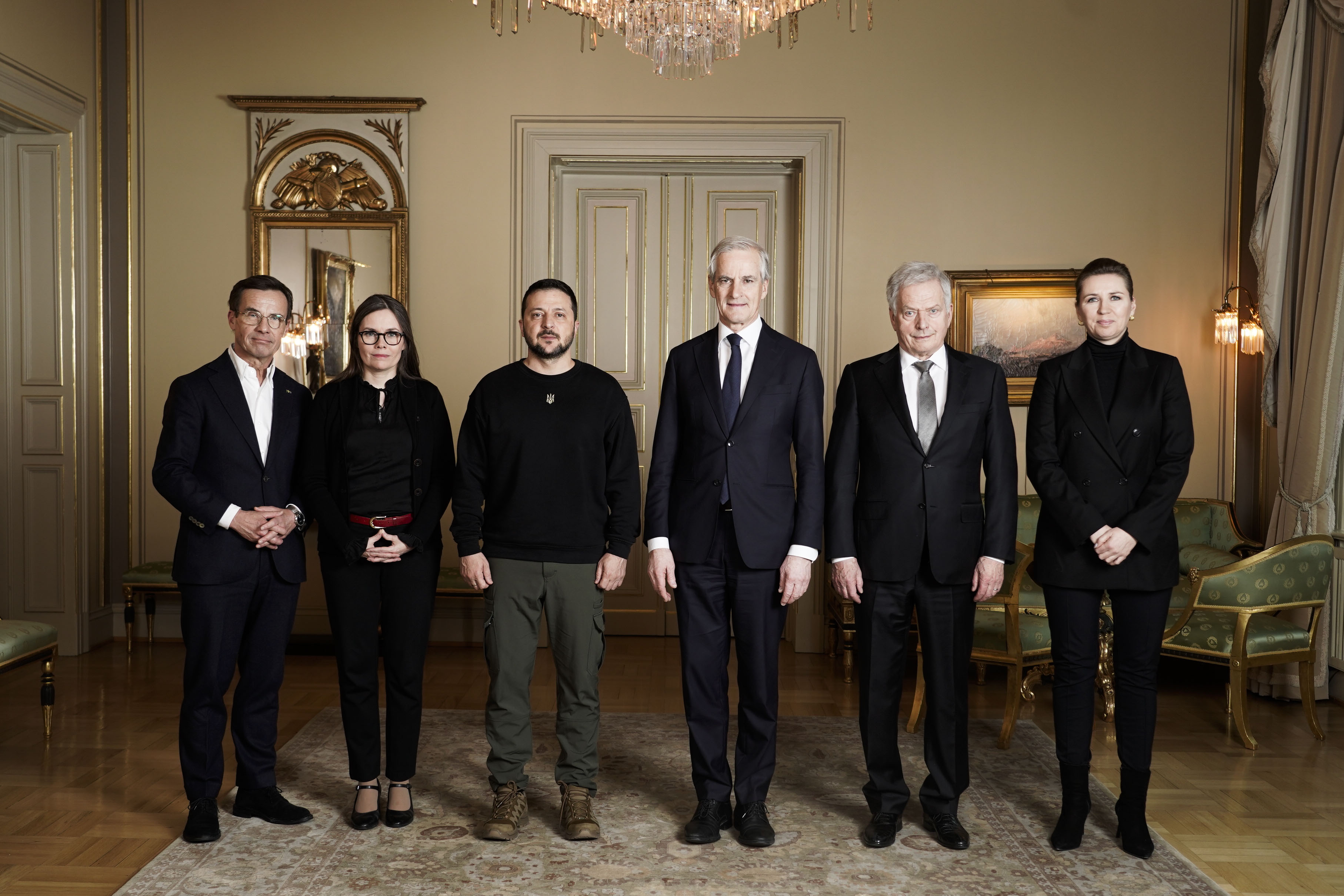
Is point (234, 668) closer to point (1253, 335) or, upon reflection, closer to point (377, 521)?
point (377, 521)

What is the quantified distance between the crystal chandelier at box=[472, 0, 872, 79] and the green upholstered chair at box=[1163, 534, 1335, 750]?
2540mm

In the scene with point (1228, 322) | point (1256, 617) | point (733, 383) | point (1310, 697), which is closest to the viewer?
point (733, 383)

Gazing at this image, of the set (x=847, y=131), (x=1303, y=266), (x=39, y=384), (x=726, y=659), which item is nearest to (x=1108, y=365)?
(x=726, y=659)

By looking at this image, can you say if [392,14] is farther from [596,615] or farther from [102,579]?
[596,615]

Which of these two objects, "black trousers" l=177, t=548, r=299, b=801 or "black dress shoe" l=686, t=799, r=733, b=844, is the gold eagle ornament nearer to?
"black trousers" l=177, t=548, r=299, b=801

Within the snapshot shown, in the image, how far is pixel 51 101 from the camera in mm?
4980

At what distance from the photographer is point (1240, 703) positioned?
3.77 meters

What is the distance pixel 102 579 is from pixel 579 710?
3.88 meters

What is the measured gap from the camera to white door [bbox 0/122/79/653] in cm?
509

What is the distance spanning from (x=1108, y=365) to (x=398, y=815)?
242cm

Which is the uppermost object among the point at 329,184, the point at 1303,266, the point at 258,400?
the point at 329,184

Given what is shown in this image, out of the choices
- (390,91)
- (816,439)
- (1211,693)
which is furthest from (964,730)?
(390,91)

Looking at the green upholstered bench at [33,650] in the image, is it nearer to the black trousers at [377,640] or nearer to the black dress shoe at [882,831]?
the black trousers at [377,640]

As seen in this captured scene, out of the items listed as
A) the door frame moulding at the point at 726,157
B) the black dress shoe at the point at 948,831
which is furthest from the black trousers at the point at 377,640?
the door frame moulding at the point at 726,157
